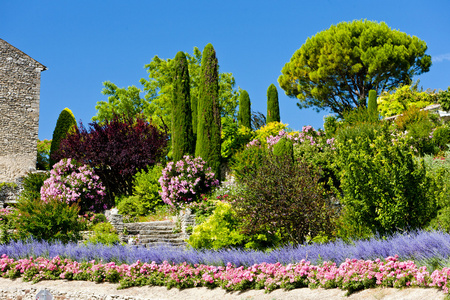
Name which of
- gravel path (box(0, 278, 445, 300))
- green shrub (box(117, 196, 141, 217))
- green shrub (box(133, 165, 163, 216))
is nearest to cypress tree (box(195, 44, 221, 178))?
green shrub (box(133, 165, 163, 216))

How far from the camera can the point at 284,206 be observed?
8.34 m

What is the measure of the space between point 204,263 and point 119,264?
1.84 metres

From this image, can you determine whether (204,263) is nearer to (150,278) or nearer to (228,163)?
(150,278)

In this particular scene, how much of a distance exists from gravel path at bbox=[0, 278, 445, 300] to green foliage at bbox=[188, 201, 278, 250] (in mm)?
2020

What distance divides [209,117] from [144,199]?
13.1 feet

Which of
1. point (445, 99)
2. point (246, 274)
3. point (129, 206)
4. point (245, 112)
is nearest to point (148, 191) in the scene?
point (129, 206)

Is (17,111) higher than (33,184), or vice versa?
(17,111)

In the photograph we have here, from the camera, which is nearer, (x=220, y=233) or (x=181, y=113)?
(x=220, y=233)

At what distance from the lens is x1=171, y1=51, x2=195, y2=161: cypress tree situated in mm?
16969

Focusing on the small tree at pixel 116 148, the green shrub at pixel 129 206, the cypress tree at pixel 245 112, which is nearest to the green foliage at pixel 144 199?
the green shrub at pixel 129 206

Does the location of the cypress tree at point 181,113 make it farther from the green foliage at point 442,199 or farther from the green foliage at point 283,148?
the green foliage at point 442,199

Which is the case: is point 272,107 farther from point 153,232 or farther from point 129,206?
point 153,232

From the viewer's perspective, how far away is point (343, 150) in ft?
24.4

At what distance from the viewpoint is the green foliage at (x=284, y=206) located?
325 inches
